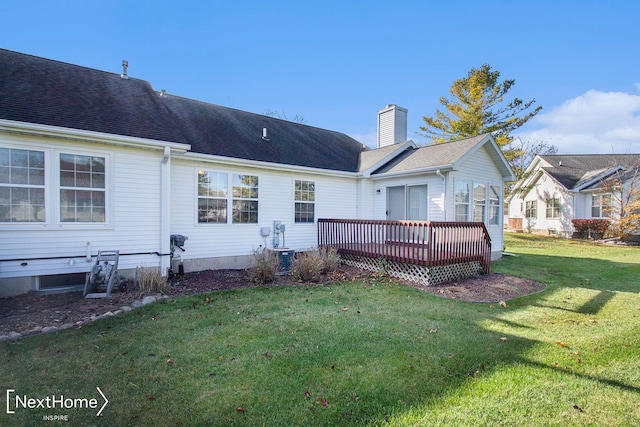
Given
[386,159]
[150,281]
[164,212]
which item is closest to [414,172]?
[386,159]

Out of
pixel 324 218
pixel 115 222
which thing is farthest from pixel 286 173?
pixel 115 222

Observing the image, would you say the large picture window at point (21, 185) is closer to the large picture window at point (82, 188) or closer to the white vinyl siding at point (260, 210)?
the large picture window at point (82, 188)

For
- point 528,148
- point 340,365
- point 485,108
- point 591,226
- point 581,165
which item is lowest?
point 340,365

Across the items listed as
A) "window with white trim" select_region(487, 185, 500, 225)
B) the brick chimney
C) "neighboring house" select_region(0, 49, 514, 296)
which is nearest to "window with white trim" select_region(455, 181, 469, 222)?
"neighboring house" select_region(0, 49, 514, 296)

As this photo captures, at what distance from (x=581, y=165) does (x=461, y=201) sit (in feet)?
72.2

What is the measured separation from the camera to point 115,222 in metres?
6.98

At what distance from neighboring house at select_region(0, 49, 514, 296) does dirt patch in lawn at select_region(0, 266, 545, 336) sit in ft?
2.00

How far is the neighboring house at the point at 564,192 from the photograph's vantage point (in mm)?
20750

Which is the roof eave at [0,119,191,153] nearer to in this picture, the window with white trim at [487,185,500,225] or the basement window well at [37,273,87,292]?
the basement window well at [37,273,87,292]

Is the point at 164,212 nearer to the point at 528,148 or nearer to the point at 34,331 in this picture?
the point at 34,331

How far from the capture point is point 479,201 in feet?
36.6

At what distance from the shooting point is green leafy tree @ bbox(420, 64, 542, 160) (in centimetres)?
2208

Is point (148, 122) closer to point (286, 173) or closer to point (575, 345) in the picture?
point (286, 173)

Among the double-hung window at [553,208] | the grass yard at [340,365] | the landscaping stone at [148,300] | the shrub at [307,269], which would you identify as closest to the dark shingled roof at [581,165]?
the double-hung window at [553,208]
